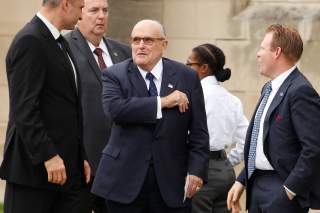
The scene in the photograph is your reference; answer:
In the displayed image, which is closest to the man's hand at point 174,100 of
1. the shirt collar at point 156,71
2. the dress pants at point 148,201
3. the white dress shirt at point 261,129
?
the shirt collar at point 156,71

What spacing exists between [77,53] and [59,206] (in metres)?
1.80

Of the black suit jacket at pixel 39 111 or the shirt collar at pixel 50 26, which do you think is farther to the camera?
the shirt collar at pixel 50 26

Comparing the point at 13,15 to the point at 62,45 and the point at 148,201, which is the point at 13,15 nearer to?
the point at 62,45

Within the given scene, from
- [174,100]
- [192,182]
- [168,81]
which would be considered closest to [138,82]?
[168,81]

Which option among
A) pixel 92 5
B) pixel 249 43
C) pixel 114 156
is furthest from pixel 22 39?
pixel 249 43

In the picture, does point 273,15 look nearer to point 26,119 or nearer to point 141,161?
point 141,161

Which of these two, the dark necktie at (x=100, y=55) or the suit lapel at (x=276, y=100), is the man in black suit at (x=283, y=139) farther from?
the dark necktie at (x=100, y=55)

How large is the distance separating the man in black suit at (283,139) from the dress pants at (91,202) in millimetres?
1005

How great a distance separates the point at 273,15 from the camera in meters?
11.2

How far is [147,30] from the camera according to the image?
24.4 feet

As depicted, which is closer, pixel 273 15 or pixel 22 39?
pixel 22 39

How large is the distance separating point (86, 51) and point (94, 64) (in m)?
0.12

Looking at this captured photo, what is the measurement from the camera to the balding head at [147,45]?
24.3ft

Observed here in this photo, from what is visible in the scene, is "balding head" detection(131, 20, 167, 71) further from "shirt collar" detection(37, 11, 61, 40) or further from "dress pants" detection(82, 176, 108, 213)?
"dress pants" detection(82, 176, 108, 213)
